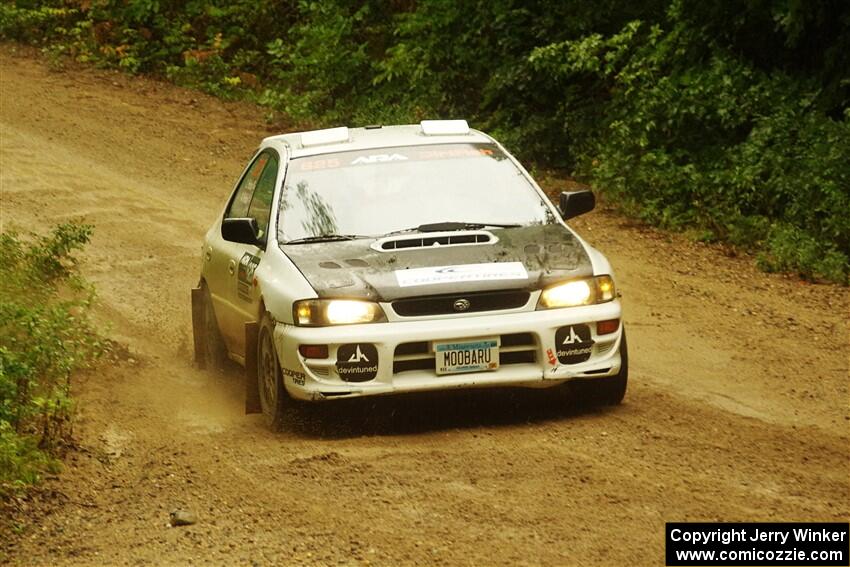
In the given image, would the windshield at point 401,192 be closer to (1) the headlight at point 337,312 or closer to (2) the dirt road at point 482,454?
(1) the headlight at point 337,312

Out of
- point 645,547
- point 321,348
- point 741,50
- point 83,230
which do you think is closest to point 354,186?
point 321,348

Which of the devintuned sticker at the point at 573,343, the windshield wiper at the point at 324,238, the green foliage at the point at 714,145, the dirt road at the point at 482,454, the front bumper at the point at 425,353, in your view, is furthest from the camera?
the green foliage at the point at 714,145

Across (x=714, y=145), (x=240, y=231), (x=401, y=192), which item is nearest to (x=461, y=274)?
(x=401, y=192)

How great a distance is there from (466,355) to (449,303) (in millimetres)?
282

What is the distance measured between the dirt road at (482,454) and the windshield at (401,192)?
1.04 metres

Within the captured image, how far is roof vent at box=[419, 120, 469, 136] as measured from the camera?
30.8ft

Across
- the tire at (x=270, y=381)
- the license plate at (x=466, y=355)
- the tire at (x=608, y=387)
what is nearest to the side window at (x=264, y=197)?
the tire at (x=270, y=381)

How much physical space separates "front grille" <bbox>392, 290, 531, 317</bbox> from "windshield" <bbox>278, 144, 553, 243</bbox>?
85 cm

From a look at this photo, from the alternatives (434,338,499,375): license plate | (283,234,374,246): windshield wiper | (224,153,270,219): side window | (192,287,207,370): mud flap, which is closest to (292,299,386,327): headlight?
(434,338,499,375): license plate

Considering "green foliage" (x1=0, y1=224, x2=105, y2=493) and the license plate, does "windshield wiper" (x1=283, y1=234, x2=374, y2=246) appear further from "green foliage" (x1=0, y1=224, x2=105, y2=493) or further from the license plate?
"green foliage" (x1=0, y1=224, x2=105, y2=493)

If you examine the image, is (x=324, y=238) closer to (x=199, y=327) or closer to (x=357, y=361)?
(x=357, y=361)

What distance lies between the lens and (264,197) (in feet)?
30.1

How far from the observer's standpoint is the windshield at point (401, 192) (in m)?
8.56

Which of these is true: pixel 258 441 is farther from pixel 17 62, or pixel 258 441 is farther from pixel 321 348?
pixel 17 62
